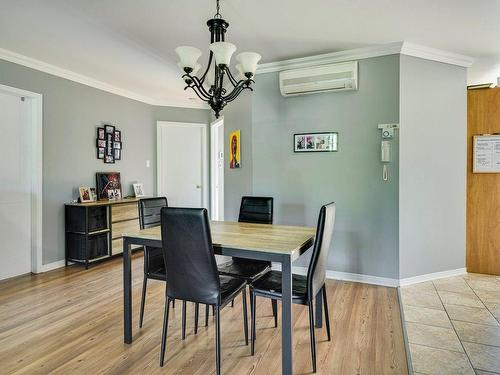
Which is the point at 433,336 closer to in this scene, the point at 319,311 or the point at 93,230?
the point at 319,311

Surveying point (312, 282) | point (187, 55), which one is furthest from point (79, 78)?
point (312, 282)

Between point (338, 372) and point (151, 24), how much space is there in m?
2.99

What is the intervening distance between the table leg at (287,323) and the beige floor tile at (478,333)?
1358 millimetres

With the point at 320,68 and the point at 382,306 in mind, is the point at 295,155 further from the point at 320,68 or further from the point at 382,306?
the point at 382,306

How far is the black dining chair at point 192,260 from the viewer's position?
5.74 feet

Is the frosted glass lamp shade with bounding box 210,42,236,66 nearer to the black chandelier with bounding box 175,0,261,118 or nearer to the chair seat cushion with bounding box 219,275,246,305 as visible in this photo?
the black chandelier with bounding box 175,0,261,118

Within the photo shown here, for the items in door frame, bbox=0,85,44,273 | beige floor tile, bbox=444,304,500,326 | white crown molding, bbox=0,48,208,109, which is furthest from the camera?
door frame, bbox=0,85,44,273

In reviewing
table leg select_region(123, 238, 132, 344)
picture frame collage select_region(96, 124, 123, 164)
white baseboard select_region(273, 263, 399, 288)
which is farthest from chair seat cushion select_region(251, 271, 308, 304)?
picture frame collage select_region(96, 124, 123, 164)

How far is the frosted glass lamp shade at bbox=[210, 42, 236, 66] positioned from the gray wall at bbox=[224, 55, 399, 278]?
1.68 metres

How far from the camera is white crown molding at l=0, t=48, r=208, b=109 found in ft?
11.0

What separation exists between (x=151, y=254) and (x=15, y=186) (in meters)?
2.17

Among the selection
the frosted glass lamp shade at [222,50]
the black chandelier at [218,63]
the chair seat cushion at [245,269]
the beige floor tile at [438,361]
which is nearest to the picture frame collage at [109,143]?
the black chandelier at [218,63]

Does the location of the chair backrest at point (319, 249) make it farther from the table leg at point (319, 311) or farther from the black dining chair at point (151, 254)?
the black dining chair at point (151, 254)

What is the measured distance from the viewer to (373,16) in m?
2.57
